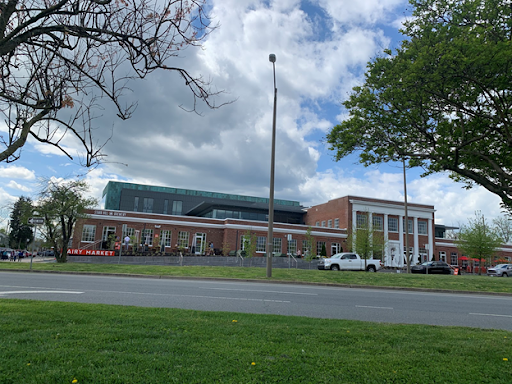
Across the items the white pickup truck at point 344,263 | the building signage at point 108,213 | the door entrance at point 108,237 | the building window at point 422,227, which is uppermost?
the building window at point 422,227

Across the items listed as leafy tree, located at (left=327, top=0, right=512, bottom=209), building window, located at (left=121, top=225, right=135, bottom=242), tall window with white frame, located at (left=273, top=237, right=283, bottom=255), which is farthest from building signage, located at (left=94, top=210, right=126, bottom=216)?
leafy tree, located at (left=327, top=0, right=512, bottom=209)

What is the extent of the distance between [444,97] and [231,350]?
970cm

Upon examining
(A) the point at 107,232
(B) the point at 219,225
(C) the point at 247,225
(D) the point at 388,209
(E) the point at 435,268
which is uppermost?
(D) the point at 388,209

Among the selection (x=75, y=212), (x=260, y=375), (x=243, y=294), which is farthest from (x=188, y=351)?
(x=75, y=212)

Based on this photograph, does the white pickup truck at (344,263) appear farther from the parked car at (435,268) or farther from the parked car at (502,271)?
the parked car at (502,271)

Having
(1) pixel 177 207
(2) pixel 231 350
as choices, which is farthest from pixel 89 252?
(2) pixel 231 350

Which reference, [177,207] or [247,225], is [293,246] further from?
[177,207]

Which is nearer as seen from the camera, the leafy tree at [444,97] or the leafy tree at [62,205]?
the leafy tree at [444,97]

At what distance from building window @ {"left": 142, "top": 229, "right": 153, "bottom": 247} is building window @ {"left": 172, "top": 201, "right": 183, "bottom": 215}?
Result: 29459 mm

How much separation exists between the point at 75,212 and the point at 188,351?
92.9 feet

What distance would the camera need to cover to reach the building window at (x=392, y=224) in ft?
186

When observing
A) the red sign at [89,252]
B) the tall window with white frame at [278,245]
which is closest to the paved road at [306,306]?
the red sign at [89,252]

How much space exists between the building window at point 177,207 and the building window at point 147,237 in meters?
29.5

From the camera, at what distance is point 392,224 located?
57094mm
